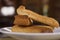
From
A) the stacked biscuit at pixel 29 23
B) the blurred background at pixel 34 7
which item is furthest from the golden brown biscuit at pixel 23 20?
the blurred background at pixel 34 7

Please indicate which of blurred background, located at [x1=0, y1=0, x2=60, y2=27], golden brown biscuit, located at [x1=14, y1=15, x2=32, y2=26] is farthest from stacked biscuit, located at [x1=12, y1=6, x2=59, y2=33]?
blurred background, located at [x1=0, y1=0, x2=60, y2=27]

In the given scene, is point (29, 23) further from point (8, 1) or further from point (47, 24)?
point (8, 1)

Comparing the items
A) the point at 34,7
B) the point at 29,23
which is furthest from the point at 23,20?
the point at 34,7

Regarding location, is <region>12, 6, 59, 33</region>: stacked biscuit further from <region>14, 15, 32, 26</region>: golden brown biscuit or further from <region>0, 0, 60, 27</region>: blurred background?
<region>0, 0, 60, 27</region>: blurred background

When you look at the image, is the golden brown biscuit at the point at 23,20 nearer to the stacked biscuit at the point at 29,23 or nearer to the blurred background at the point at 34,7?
the stacked biscuit at the point at 29,23

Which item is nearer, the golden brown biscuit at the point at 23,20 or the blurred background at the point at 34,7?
the golden brown biscuit at the point at 23,20

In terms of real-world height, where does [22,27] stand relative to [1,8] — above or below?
above

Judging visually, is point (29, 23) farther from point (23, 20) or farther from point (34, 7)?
point (34, 7)

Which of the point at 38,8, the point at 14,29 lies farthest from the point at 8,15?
the point at 14,29
